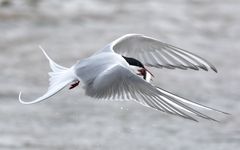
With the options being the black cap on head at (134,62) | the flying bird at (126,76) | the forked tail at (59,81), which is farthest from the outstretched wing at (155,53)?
the forked tail at (59,81)

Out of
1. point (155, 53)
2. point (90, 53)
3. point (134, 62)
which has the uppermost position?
point (134, 62)

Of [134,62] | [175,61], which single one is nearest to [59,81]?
[134,62]

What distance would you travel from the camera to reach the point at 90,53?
9.27 meters

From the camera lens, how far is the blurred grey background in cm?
700

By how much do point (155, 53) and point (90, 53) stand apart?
3459mm

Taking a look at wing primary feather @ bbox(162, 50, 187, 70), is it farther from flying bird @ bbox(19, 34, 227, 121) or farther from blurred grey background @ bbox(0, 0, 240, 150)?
blurred grey background @ bbox(0, 0, 240, 150)

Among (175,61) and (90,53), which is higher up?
(175,61)

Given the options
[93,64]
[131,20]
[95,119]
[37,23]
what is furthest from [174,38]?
[93,64]

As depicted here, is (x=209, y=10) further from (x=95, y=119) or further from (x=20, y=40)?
(x=95, y=119)

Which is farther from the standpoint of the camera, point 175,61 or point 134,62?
point 175,61

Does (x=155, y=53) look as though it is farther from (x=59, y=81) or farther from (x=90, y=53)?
(x=90, y=53)

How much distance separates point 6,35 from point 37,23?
617 millimetres

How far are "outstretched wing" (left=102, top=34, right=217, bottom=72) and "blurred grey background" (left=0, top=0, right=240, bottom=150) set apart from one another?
3.63 ft

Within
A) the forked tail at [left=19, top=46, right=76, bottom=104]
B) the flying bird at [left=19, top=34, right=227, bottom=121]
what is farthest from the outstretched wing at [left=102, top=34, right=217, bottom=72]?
the forked tail at [left=19, top=46, right=76, bottom=104]
